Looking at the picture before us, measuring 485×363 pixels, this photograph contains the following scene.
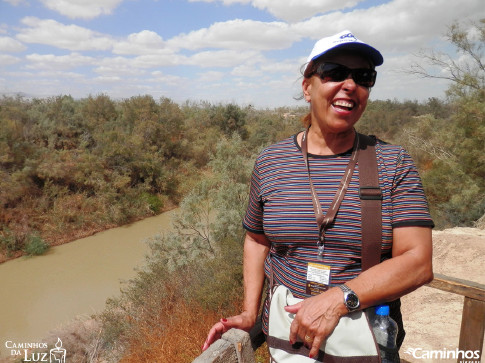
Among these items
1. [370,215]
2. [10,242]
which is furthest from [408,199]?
[10,242]

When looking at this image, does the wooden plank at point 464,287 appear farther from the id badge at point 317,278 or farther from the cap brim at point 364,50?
the cap brim at point 364,50

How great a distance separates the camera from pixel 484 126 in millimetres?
9570

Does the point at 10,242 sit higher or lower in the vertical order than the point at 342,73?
lower

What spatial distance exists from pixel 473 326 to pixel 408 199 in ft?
4.75

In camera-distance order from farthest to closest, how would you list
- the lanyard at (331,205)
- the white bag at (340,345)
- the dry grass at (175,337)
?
1. the dry grass at (175,337)
2. the lanyard at (331,205)
3. the white bag at (340,345)

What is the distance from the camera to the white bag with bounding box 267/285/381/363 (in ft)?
3.16

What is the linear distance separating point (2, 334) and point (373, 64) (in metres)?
10.8

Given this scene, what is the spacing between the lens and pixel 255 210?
1.36 metres

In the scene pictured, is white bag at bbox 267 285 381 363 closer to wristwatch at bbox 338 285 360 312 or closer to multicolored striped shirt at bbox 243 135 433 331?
wristwatch at bbox 338 285 360 312

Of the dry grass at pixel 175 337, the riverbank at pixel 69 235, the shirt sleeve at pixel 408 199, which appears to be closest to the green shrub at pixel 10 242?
the riverbank at pixel 69 235

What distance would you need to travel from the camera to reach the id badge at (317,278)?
112 centimetres

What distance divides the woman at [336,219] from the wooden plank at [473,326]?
124cm

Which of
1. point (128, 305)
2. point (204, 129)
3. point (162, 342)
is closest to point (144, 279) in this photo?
point (128, 305)

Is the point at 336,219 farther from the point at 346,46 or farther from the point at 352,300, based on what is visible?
the point at 346,46
